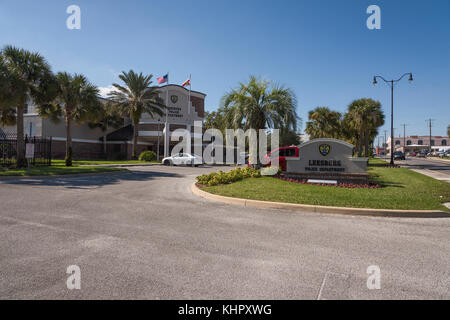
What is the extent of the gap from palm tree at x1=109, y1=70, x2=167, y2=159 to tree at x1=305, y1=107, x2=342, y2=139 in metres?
22.9

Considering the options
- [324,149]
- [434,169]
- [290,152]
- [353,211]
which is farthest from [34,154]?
[434,169]

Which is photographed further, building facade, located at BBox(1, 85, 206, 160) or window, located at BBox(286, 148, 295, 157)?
building facade, located at BBox(1, 85, 206, 160)

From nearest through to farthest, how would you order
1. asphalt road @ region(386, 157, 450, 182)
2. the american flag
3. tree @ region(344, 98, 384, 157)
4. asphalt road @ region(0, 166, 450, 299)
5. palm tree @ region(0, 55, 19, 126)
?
asphalt road @ region(0, 166, 450, 299)
palm tree @ region(0, 55, 19, 126)
asphalt road @ region(386, 157, 450, 182)
tree @ region(344, 98, 384, 157)
the american flag

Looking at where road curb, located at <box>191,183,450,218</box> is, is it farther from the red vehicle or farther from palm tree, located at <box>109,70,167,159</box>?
palm tree, located at <box>109,70,167,159</box>

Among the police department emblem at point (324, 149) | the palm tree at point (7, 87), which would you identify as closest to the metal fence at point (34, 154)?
the palm tree at point (7, 87)

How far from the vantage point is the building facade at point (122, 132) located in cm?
3627

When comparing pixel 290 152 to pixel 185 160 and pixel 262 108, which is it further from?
pixel 185 160

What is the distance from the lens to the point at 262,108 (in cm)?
1455

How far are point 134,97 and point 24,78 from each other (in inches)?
678

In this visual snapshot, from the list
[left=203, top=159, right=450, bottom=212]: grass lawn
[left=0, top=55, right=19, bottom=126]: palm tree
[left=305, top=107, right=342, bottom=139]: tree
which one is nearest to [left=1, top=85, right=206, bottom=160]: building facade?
[left=305, top=107, right=342, bottom=139]: tree

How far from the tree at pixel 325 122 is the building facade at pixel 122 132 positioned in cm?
1908

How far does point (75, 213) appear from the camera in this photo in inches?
268

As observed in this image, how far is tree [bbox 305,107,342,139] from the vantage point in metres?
39.6
